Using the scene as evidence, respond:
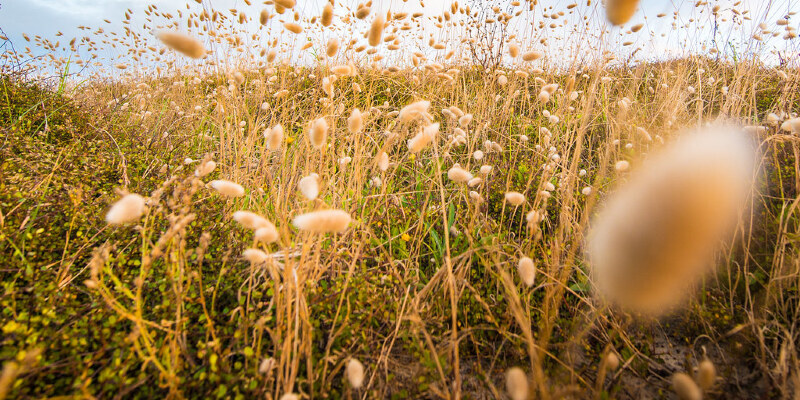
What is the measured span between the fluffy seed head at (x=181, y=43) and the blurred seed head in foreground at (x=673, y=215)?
1.04 m

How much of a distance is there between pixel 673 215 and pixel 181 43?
1088 mm

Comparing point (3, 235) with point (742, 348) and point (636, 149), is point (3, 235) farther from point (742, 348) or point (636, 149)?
point (636, 149)

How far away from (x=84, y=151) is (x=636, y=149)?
3.17m

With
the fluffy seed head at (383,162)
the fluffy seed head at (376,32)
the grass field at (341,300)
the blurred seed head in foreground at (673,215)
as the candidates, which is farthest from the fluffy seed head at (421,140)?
the blurred seed head in foreground at (673,215)

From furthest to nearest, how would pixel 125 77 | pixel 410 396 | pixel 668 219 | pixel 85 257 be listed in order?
pixel 125 77, pixel 85 257, pixel 410 396, pixel 668 219

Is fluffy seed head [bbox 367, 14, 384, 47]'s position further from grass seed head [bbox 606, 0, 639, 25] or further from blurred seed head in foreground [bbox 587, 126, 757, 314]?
blurred seed head in foreground [bbox 587, 126, 757, 314]

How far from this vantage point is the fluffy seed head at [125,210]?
678 millimetres

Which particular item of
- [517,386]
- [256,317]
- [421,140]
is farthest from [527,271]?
[256,317]

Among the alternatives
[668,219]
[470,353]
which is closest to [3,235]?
[470,353]

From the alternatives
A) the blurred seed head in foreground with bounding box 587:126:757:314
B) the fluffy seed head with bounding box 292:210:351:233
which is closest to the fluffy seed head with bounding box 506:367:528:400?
the blurred seed head in foreground with bounding box 587:126:757:314

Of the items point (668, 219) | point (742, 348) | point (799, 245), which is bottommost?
point (742, 348)

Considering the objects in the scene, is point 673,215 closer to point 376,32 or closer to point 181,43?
point 376,32

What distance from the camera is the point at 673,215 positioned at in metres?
0.61

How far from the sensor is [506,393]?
3.60ft
